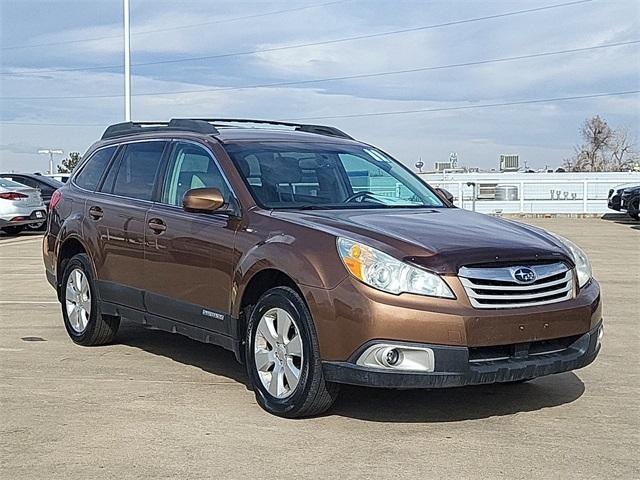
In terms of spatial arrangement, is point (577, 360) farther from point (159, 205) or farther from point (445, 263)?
point (159, 205)

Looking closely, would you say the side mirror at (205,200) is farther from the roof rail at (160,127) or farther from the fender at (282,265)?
the roof rail at (160,127)

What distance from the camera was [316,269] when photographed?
534 cm

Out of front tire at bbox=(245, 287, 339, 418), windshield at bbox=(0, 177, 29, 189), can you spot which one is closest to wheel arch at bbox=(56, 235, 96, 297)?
front tire at bbox=(245, 287, 339, 418)

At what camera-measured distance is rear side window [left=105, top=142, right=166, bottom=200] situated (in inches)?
283

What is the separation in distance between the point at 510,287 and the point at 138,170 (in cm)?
339

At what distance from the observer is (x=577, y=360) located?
553 cm

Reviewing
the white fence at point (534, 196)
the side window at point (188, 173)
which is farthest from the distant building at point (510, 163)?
the side window at point (188, 173)

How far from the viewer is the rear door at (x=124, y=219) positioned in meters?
7.07

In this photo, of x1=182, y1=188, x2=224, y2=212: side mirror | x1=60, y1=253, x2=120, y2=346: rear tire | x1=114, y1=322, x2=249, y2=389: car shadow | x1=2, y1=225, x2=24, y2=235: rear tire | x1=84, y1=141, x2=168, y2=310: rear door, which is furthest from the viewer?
x1=2, y1=225, x2=24, y2=235: rear tire

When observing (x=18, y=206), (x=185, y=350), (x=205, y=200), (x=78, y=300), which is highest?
(x=205, y=200)

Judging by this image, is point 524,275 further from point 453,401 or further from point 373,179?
point 373,179

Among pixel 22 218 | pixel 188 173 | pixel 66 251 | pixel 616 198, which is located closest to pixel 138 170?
pixel 188 173

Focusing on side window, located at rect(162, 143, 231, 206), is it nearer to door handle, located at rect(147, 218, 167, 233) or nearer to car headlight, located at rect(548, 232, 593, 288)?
door handle, located at rect(147, 218, 167, 233)

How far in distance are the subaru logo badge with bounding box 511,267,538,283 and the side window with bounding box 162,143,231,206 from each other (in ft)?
7.12
